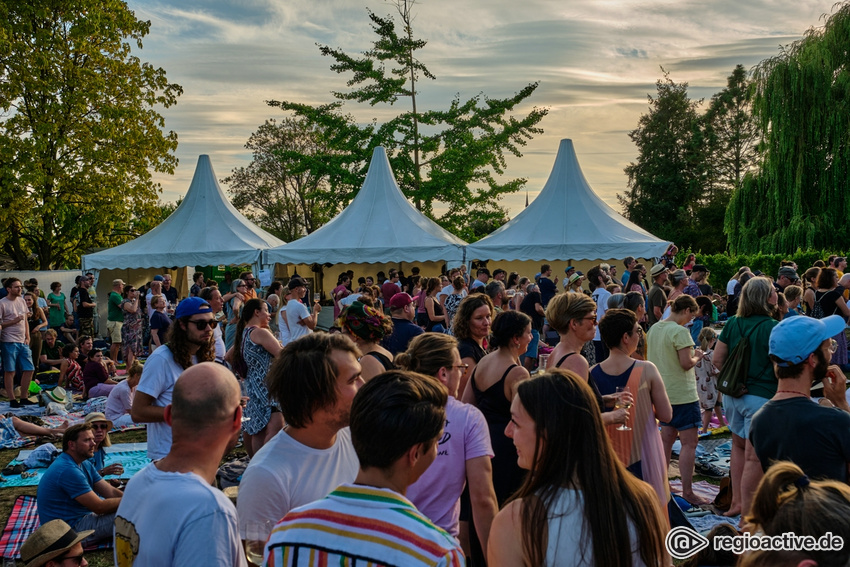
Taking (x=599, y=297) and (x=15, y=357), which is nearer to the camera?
(x=15, y=357)

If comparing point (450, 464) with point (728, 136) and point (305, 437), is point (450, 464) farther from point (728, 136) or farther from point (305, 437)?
point (728, 136)

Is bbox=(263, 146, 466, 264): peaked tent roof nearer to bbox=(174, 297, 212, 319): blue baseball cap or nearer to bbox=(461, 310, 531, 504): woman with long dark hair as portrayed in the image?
bbox=(174, 297, 212, 319): blue baseball cap

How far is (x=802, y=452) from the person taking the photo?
111 inches

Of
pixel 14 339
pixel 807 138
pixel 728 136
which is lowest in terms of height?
pixel 14 339

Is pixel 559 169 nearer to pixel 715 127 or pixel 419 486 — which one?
pixel 419 486

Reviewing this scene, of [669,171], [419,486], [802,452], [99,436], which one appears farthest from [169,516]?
[669,171]

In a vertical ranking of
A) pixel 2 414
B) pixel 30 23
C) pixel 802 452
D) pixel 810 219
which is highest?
pixel 30 23

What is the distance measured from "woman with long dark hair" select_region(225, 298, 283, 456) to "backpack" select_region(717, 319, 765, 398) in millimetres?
3380

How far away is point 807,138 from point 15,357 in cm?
2260

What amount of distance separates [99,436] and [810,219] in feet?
74.4

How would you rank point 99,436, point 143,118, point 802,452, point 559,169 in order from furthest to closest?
point 143,118 < point 559,169 < point 99,436 < point 802,452

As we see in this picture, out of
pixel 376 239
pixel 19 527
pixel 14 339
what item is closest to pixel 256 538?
pixel 19 527

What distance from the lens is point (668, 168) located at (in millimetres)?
48562

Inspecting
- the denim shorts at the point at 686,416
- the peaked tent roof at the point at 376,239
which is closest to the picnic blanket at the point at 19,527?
the denim shorts at the point at 686,416
